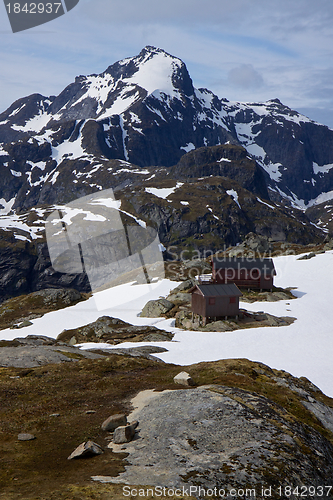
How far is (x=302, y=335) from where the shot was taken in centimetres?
5066

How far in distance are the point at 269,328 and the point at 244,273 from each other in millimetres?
30163

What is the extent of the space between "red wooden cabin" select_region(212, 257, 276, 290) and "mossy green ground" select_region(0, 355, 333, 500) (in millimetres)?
48338

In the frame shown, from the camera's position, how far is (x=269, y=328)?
5325 cm

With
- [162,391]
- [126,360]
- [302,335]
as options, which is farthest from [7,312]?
[162,391]

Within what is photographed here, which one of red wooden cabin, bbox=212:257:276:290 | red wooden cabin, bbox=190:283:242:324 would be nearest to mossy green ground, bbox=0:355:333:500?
red wooden cabin, bbox=190:283:242:324

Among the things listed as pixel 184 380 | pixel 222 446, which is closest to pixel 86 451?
pixel 222 446

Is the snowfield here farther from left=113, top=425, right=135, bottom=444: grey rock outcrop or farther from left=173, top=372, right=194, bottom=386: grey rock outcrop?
left=113, top=425, right=135, bottom=444: grey rock outcrop

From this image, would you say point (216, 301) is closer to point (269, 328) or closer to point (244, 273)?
point (269, 328)

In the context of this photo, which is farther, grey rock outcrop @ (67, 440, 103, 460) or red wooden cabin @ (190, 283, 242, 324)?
red wooden cabin @ (190, 283, 242, 324)

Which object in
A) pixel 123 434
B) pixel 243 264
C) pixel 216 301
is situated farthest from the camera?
pixel 243 264

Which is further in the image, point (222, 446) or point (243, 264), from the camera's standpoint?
point (243, 264)

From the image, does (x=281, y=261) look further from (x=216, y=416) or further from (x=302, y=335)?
(x=216, y=416)

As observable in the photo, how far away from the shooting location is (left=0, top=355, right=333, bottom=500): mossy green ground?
11.8 m

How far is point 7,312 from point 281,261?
3317 inches
